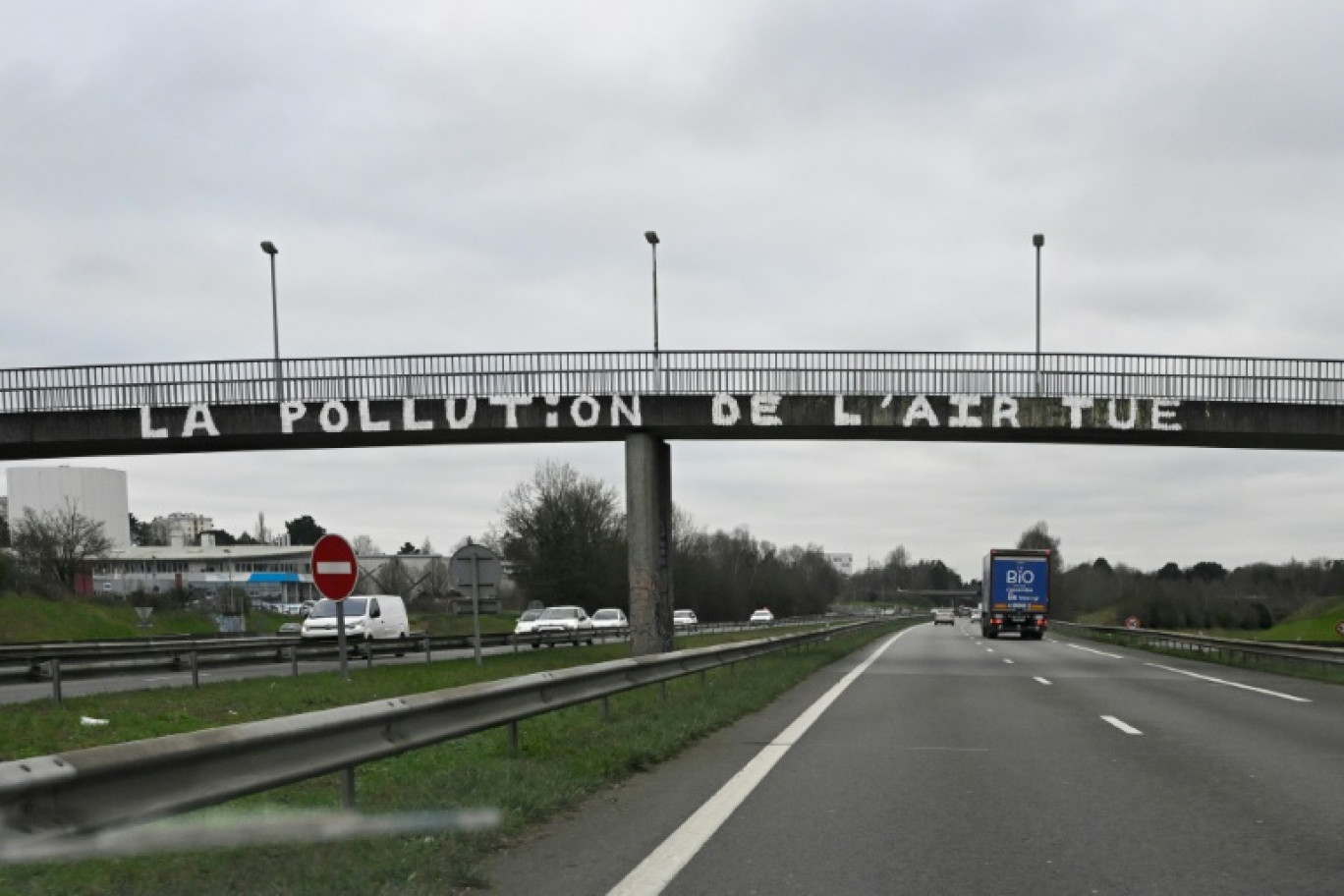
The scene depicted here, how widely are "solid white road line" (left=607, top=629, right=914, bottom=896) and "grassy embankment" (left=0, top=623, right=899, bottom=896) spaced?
803mm

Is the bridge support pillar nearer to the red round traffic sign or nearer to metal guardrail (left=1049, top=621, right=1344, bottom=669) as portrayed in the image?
the red round traffic sign

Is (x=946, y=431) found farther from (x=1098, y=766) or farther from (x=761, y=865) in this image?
(x=761, y=865)

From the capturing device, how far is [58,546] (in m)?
77.2

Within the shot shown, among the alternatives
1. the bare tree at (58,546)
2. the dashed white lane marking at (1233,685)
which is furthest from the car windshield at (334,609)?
the bare tree at (58,546)

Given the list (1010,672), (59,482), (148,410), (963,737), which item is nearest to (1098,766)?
(963,737)

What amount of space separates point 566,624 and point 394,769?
3797 centimetres

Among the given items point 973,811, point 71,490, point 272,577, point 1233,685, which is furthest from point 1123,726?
point 272,577

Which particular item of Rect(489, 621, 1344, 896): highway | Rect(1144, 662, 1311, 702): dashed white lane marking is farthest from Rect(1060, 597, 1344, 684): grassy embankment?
Rect(489, 621, 1344, 896): highway

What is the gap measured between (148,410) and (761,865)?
25801 mm

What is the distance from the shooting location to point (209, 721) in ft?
57.8

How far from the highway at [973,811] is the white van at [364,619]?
24.2 metres

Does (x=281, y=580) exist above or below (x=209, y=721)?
below

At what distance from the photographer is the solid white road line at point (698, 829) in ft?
20.5

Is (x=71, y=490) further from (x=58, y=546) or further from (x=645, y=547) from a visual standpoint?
(x=645, y=547)
